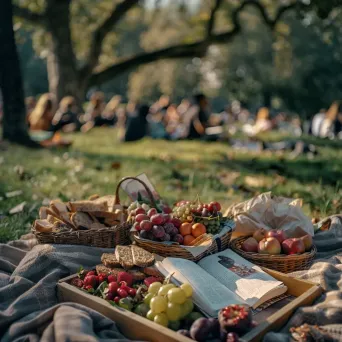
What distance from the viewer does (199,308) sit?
345 centimetres

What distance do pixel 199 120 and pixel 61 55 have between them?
7112 millimetres

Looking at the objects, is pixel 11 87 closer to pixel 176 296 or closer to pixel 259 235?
pixel 259 235

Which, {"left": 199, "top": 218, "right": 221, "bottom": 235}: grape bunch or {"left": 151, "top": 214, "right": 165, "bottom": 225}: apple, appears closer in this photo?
{"left": 151, "top": 214, "right": 165, "bottom": 225}: apple

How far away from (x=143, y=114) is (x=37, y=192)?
28.5 ft

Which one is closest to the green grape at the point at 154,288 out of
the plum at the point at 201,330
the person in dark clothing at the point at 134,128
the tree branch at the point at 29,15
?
the plum at the point at 201,330

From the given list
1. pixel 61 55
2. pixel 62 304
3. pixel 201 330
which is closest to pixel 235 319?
pixel 201 330

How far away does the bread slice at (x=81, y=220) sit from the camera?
4.55 meters

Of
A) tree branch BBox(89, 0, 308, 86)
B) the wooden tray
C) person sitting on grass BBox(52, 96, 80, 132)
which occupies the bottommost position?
the wooden tray

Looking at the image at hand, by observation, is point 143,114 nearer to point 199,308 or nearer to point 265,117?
point 265,117

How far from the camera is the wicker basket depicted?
13.8 feet

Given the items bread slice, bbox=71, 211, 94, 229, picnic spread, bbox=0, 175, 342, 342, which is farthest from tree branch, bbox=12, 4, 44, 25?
bread slice, bbox=71, 211, 94, 229

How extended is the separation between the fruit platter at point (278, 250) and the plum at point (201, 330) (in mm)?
1320

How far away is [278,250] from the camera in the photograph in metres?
4.34

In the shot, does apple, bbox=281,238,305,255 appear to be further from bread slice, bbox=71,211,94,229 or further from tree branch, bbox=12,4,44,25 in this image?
tree branch, bbox=12,4,44,25
